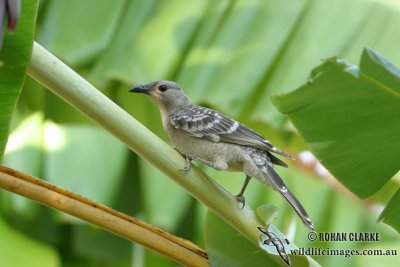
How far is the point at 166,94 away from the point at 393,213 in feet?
2.12

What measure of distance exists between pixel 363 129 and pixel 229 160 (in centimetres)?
35

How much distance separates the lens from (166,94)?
179cm

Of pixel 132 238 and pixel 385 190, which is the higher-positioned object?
pixel 385 190

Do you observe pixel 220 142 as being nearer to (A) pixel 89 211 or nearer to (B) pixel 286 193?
(B) pixel 286 193

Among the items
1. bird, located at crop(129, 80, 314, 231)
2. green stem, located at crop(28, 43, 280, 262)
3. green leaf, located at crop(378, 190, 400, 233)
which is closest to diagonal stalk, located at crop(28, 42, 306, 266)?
green stem, located at crop(28, 43, 280, 262)

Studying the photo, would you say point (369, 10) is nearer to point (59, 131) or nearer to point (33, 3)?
point (59, 131)

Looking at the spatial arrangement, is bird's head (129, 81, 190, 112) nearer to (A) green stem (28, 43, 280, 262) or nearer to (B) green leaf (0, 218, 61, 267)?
(A) green stem (28, 43, 280, 262)

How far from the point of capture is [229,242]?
5.16ft

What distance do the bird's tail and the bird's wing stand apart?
0.18ft

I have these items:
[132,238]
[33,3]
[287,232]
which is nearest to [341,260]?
[287,232]

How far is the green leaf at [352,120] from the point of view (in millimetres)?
1354

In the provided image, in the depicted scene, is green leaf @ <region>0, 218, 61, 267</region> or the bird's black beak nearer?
the bird's black beak

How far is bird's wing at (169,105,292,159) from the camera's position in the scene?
1.62 meters

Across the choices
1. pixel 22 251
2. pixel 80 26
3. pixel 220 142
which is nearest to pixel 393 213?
pixel 220 142
